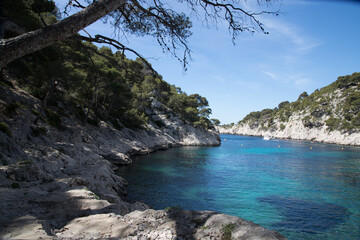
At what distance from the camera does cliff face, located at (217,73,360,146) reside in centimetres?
8444

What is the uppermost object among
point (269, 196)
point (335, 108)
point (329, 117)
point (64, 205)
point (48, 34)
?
point (335, 108)

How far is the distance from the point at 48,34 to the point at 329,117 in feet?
382

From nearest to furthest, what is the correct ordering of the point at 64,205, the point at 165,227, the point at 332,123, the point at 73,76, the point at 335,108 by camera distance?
the point at 165,227 < the point at 64,205 < the point at 73,76 < the point at 332,123 < the point at 335,108

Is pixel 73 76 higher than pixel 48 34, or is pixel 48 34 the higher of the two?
pixel 73 76

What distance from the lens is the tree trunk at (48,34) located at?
379 centimetres

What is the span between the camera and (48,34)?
13.3 ft

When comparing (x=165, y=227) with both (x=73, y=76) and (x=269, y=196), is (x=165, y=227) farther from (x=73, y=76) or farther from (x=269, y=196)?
(x=73, y=76)

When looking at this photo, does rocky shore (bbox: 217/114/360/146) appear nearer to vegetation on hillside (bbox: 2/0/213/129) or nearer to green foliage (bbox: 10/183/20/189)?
vegetation on hillside (bbox: 2/0/213/129)

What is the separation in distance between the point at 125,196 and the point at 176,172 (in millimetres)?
9873

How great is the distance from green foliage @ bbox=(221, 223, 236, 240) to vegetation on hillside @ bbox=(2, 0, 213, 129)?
3.92 meters

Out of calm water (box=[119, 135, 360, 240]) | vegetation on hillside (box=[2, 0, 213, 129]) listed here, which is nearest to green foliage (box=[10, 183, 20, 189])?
vegetation on hillside (box=[2, 0, 213, 129])

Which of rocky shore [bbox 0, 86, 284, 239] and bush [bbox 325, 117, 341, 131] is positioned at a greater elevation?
bush [bbox 325, 117, 341, 131]

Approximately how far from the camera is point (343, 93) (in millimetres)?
101812

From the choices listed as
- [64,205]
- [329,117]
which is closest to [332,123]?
[329,117]
